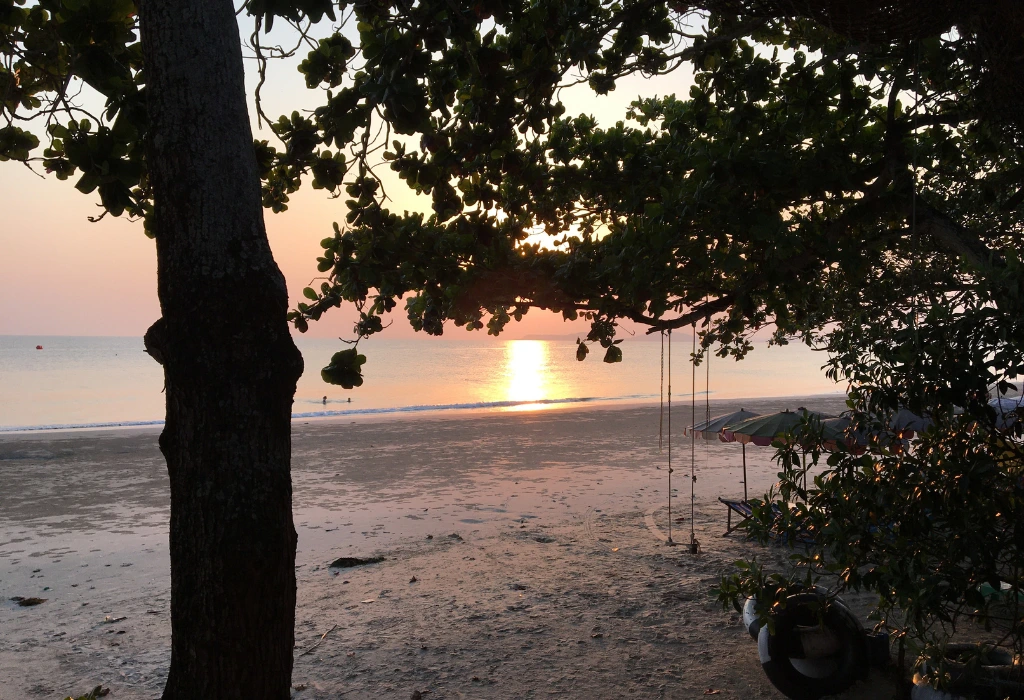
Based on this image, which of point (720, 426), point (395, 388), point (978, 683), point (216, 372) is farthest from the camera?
point (395, 388)

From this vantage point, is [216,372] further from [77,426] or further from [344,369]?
[77,426]

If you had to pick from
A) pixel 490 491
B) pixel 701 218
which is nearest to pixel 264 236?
pixel 701 218

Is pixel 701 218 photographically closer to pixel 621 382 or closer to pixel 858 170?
pixel 858 170

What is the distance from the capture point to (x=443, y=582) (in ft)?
30.2

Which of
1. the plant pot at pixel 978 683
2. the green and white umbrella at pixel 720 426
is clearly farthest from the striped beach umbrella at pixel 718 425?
the plant pot at pixel 978 683

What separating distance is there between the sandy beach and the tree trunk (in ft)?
13.0

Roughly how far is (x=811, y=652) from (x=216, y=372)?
5108 mm

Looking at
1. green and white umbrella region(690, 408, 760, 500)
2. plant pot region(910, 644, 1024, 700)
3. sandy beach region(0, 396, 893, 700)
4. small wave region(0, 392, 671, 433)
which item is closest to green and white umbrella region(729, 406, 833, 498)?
green and white umbrella region(690, 408, 760, 500)

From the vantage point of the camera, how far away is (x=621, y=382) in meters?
65.6

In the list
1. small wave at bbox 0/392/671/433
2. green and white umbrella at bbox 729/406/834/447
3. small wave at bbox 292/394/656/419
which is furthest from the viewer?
small wave at bbox 292/394/656/419

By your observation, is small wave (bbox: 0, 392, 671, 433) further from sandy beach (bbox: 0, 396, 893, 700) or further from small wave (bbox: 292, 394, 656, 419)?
sandy beach (bbox: 0, 396, 893, 700)

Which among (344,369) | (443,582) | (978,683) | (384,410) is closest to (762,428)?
(443,582)

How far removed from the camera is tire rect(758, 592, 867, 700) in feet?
18.7

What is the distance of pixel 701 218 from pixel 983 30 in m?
1.95
